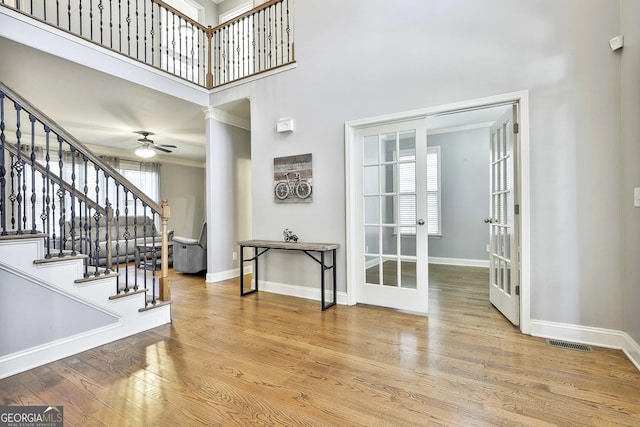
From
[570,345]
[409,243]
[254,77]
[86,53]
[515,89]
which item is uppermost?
[254,77]

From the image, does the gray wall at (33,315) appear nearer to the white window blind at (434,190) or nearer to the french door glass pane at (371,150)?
the french door glass pane at (371,150)

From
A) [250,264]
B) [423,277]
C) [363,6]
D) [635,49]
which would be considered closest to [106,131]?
[250,264]

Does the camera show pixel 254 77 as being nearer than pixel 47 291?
No

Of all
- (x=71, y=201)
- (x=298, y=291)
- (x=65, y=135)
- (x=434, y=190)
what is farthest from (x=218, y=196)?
(x=434, y=190)

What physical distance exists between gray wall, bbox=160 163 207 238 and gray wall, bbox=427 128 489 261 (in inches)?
252

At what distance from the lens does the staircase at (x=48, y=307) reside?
1.94 m

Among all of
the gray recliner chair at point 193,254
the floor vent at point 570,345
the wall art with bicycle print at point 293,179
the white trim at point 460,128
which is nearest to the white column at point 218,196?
the gray recliner chair at point 193,254

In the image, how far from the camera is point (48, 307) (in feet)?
6.93

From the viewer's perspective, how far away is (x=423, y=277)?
3.03m

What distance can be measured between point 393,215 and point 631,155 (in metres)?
1.81

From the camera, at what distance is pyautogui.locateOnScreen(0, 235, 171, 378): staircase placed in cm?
194

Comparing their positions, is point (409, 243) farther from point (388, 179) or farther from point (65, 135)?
point (65, 135)

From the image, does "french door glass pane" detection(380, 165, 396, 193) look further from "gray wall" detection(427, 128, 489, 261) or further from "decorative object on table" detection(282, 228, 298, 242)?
"gray wall" detection(427, 128, 489, 261)

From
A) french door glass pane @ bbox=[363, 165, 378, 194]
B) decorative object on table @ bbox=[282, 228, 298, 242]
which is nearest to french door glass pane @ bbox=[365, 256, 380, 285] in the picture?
french door glass pane @ bbox=[363, 165, 378, 194]
